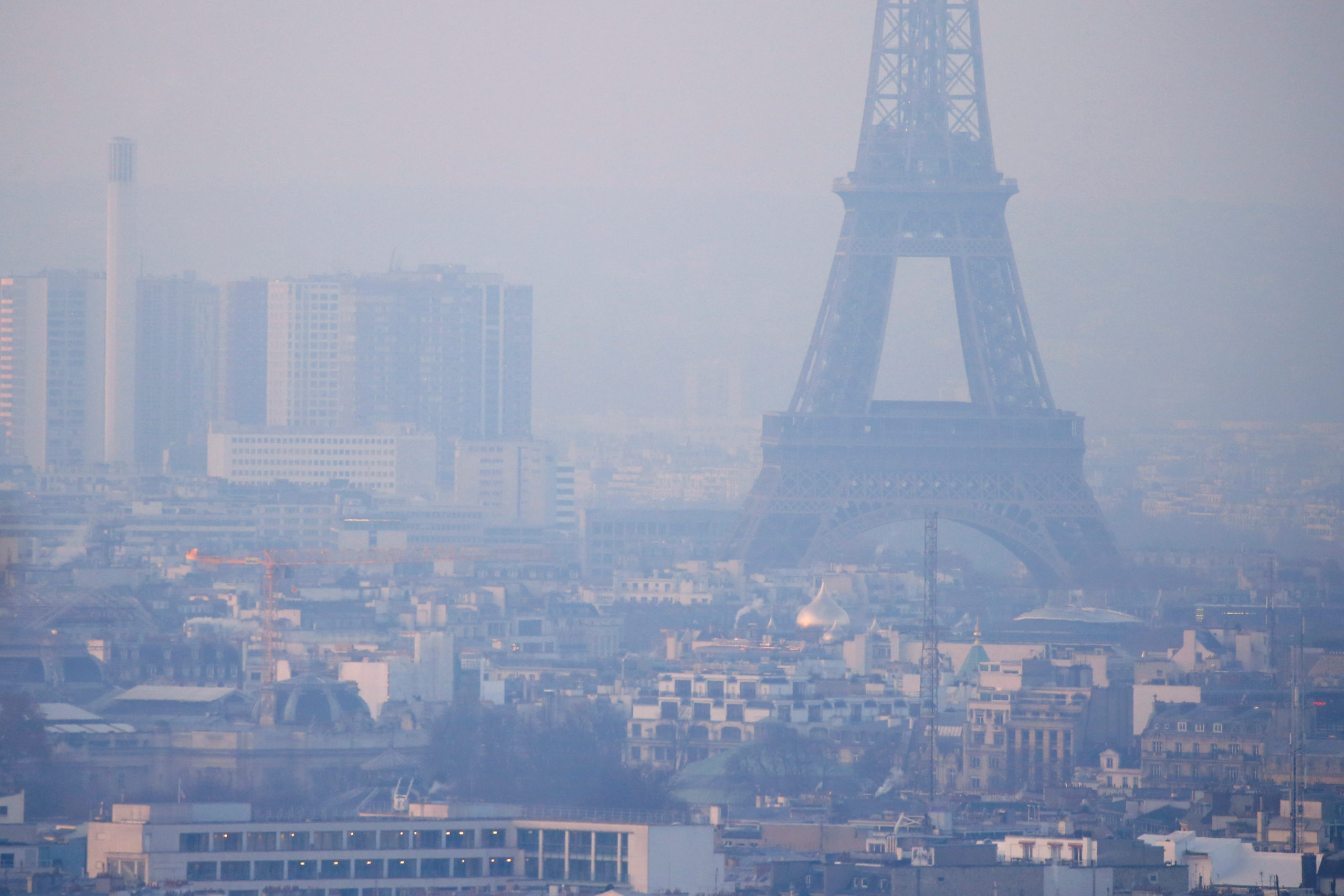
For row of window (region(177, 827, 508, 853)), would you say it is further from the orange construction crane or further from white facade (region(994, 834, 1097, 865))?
the orange construction crane

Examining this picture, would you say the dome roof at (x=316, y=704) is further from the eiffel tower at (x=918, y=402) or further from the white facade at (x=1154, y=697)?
the eiffel tower at (x=918, y=402)

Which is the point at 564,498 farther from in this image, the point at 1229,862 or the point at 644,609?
the point at 1229,862

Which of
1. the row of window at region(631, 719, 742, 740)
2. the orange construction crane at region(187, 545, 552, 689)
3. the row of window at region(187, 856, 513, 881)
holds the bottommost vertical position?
the row of window at region(187, 856, 513, 881)

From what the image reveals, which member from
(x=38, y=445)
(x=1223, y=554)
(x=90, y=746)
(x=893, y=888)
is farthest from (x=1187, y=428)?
(x=893, y=888)

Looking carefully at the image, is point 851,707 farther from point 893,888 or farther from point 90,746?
point 893,888

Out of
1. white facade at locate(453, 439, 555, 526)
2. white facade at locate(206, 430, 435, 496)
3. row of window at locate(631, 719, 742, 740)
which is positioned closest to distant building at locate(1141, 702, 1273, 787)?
row of window at locate(631, 719, 742, 740)

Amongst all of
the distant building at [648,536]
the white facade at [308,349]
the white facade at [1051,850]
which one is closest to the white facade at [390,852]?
the white facade at [1051,850]
